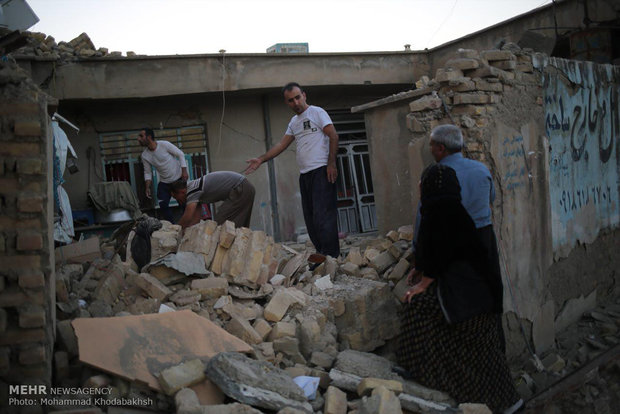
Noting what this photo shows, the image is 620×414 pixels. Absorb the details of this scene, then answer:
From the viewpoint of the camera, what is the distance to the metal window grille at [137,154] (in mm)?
10422

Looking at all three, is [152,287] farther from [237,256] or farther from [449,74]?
[449,74]

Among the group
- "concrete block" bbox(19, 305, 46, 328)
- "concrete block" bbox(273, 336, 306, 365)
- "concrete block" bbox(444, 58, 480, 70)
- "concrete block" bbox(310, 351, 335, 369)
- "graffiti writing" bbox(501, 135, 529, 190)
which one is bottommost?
"concrete block" bbox(310, 351, 335, 369)

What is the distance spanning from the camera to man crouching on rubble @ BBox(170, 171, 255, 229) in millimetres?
5711

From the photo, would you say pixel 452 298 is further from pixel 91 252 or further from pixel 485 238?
pixel 91 252

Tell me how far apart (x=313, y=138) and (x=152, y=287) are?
2.25m

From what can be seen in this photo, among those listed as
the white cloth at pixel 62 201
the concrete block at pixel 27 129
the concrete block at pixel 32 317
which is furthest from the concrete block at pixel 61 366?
the white cloth at pixel 62 201

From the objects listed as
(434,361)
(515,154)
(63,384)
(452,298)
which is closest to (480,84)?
(515,154)

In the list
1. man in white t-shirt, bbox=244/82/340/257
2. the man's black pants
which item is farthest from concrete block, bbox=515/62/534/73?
the man's black pants

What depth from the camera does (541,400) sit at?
4.48m

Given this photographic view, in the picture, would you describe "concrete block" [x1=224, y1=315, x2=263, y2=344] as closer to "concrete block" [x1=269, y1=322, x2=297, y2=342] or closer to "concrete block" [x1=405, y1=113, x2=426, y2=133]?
"concrete block" [x1=269, y1=322, x2=297, y2=342]

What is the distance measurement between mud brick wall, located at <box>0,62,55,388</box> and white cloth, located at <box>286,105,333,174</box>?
110 inches

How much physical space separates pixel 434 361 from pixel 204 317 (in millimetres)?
1540

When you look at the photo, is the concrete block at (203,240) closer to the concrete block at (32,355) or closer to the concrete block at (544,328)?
the concrete block at (32,355)

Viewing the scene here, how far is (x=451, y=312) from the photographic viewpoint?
11.4ft
